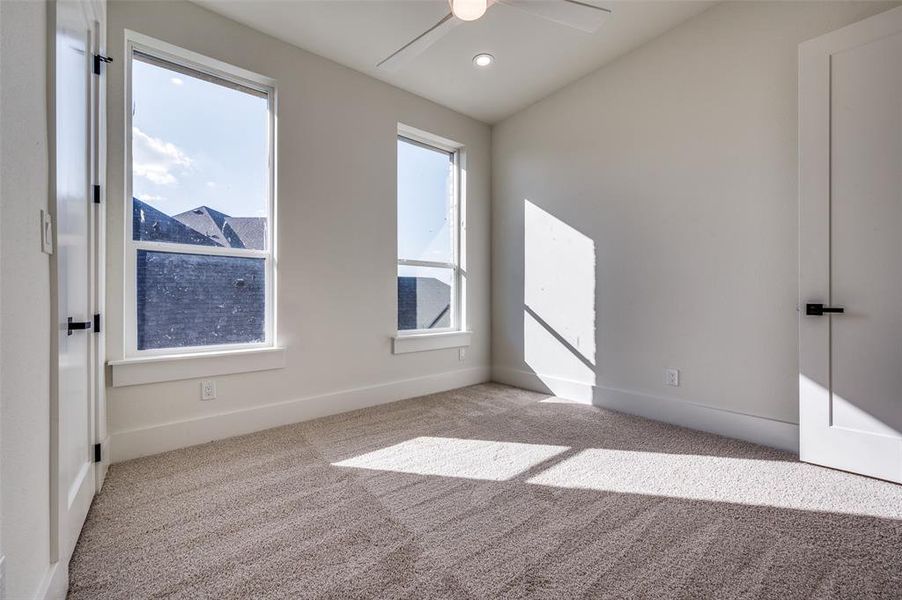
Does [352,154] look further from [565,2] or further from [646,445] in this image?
[646,445]

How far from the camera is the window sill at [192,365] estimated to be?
7.55ft

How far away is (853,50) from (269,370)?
13.0 ft

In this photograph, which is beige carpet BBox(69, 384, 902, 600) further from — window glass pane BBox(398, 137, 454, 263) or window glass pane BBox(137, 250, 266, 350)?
window glass pane BBox(398, 137, 454, 263)

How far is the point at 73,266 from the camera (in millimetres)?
1591

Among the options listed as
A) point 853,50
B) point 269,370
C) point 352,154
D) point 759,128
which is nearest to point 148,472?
point 269,370

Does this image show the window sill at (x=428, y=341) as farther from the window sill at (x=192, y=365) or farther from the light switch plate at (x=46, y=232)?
the light switch plate at (x=46, y=232)

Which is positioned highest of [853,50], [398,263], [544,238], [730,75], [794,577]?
[730,75]

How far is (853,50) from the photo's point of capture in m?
2.18

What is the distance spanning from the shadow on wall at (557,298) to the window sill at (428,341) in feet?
2.12

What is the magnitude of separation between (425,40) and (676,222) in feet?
7.05

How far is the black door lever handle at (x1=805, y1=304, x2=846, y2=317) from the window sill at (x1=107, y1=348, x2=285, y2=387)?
329cm

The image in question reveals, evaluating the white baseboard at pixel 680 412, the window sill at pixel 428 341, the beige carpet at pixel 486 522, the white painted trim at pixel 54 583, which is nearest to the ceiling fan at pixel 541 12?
the beige carpet at pixel 486 522

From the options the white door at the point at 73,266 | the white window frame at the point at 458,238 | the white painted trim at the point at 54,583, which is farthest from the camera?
the white window frame at the point at 458,238

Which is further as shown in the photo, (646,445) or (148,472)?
Result: (646,445)
